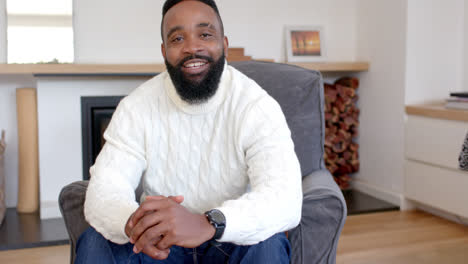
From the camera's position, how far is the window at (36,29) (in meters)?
2.97

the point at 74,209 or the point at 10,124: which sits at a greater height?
the point at 10,124

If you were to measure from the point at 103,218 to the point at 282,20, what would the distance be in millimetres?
2515

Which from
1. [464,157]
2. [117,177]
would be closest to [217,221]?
[117,177]

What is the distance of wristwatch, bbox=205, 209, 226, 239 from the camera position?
1187mm

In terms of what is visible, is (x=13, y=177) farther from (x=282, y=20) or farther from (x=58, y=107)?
(x=282, y=20)

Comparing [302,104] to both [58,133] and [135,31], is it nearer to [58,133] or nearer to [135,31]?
[135,31]

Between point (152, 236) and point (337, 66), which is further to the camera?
point (337, 66)

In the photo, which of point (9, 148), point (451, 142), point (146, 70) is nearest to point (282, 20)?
point (146, 70)

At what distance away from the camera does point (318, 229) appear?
145cm

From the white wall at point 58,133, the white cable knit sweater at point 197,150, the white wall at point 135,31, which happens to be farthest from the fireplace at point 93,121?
the white cable knit sweater at point 197,150

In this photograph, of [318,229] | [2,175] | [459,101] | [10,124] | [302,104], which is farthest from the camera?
[10,124]

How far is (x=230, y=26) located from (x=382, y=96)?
1116 millimetres

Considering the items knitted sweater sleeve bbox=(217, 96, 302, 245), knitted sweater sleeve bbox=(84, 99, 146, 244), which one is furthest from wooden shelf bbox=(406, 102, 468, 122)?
knitted sweater sleeve bbox=(84, 99, 146, 244)

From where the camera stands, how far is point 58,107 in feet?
10.00
